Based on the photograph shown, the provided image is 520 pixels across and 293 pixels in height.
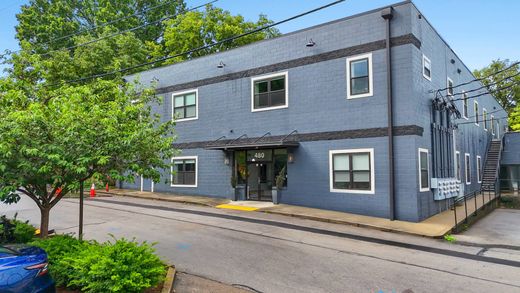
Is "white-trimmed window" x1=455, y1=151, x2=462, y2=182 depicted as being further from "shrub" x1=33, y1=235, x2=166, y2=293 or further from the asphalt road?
"shrub" x1=33, y1=235, x2=166, y2=293

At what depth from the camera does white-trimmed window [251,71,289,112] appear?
17.4 m

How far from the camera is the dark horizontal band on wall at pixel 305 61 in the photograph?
14234mm

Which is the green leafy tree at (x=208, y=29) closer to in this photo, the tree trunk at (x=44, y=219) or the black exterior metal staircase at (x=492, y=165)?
the black exterior metal staircase at (x=492, y=165)

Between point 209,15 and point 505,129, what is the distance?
33.2 m

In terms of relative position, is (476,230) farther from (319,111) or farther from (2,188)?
(2,188)

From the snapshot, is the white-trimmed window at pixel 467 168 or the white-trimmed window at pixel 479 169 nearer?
the white-trimmed window at pixel 467 168

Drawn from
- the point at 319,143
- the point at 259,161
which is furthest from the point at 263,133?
the point at 319,143

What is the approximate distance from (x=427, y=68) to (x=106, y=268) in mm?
15437

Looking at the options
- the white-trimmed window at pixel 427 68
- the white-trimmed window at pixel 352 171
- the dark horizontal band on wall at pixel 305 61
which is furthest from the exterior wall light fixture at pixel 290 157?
the white-trimmed window at pixel 427 68

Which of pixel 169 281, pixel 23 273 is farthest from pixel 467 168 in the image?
pixel 23 273

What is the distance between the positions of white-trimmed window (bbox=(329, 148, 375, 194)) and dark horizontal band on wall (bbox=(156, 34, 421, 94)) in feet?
14.2

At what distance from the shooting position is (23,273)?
434 centimetres

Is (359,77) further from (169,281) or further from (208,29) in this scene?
(208,29)

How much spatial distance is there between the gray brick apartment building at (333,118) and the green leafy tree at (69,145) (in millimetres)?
9638
